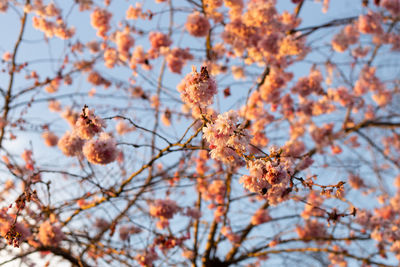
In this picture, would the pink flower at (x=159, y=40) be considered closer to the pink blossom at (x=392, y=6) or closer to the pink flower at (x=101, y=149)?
the pink flower at (x=101, y=149)

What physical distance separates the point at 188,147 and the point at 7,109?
12.3ft

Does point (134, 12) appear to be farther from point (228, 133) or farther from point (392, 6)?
point (228, 133)

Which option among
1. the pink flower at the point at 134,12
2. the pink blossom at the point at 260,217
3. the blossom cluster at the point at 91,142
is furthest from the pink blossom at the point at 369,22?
the blossom cluster at the point at 91,142

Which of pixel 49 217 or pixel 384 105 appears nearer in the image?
pixel 49 217

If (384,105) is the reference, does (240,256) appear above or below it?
below

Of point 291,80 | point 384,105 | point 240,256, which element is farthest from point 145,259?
point 384,105

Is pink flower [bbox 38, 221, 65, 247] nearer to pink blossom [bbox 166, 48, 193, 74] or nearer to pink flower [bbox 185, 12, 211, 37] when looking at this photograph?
pink blossom [bbox 166, 48, 193, 74]

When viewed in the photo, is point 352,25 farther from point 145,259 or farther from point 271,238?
point 145,259

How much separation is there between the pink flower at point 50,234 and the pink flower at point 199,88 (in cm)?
236

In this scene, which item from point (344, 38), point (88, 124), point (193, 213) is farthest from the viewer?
point (344, 38)

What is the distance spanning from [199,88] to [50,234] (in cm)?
254

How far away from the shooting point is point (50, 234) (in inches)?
124

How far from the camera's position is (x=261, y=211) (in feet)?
16.2

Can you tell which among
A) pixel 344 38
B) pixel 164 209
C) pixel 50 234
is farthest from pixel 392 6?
pixel 50 234
